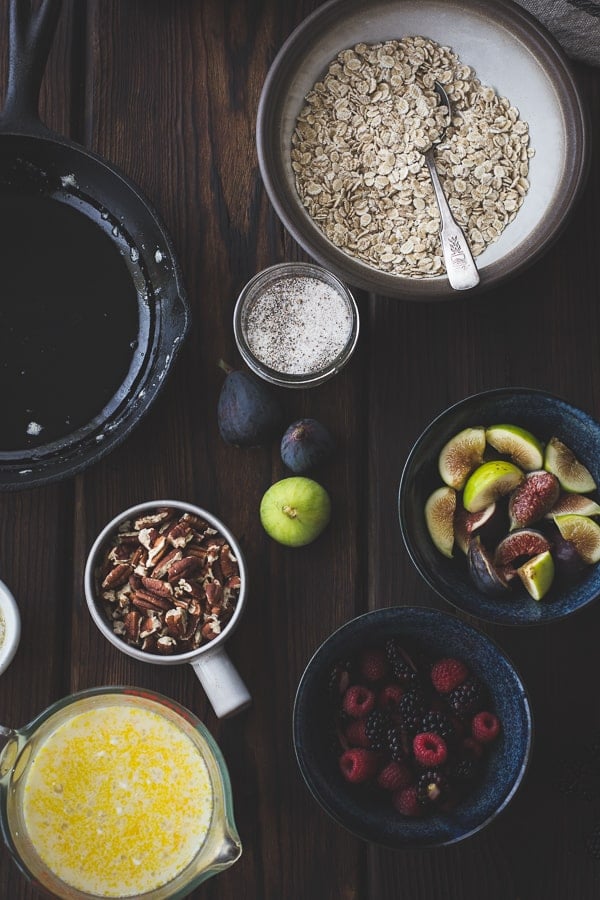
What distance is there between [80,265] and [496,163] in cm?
62

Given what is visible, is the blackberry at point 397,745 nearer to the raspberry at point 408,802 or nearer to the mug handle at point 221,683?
the raspberry at point 408,802

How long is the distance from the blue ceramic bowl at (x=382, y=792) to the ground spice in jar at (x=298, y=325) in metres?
0.37

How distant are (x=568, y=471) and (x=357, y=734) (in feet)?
1.52

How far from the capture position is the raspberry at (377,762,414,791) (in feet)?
4.11

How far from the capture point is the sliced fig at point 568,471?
4.26 ft

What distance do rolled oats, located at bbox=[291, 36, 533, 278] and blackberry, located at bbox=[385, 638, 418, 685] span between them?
525mm

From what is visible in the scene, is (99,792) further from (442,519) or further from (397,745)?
(442,519)

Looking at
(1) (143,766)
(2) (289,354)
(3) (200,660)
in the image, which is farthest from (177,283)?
(1) (143,766)

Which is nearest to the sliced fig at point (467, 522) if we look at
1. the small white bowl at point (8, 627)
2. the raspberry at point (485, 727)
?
the raspberry at point (485, 727)

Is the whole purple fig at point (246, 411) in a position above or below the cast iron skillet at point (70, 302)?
below

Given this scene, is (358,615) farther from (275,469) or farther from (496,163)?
(496,163)

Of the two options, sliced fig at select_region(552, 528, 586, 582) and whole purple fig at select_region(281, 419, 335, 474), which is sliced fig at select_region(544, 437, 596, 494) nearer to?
sliced fig at select_region(552, 528, 586, 582)

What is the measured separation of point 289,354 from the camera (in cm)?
135

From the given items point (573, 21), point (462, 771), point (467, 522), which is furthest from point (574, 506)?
point (573, 21)
